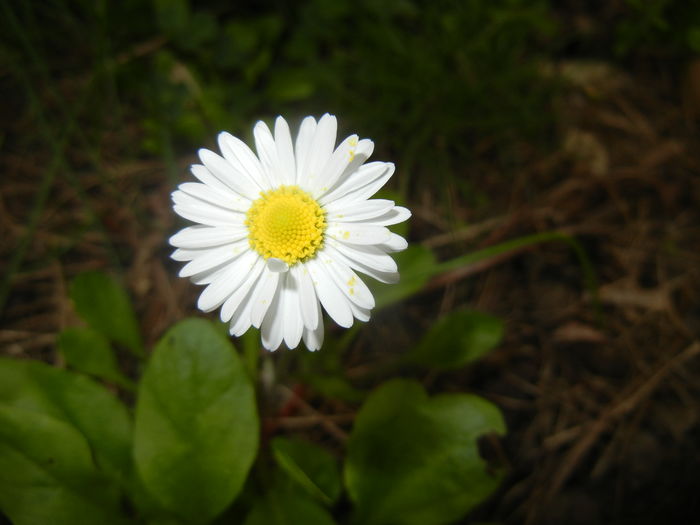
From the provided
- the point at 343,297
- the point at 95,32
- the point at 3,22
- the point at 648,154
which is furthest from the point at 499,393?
the point at 3,22

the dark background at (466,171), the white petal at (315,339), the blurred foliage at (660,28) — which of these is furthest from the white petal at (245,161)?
the blurred foliage at (660,28)

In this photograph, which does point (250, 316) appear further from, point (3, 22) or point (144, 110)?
point (3, 22)

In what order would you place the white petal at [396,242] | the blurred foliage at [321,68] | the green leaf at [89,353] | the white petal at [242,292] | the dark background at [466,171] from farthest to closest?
the blurred foliage at [321,68]
the dark background at [466,171]
the green leaf at [89,353]
the white petal at [242,292]
the white petal at [396,242]

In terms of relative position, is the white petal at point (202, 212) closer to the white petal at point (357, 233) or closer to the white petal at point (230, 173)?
the white petal at point (230, 173)

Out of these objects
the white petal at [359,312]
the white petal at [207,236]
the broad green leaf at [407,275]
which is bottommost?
the white petal at [359,312]

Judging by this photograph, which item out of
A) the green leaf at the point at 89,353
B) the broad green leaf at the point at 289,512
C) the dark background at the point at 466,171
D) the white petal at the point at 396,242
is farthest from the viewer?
the dark background at the point at 466,171
